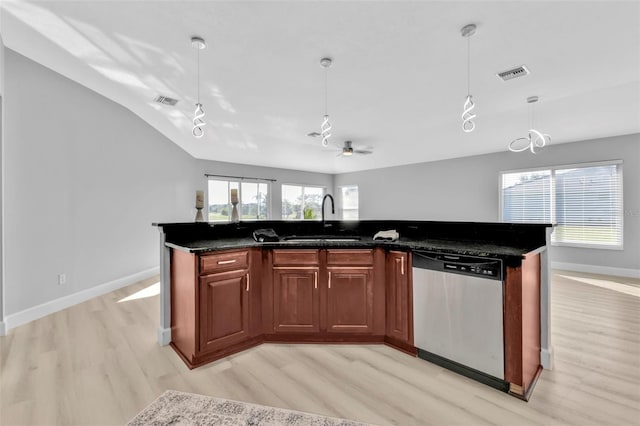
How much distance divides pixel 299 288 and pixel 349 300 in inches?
17.4

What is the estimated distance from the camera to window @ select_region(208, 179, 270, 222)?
7.18 m

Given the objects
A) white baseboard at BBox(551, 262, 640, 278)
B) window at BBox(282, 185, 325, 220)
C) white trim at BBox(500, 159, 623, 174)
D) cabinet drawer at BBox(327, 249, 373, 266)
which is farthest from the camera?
window at BBox(282, 185, 325, 220)

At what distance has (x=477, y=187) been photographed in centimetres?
666

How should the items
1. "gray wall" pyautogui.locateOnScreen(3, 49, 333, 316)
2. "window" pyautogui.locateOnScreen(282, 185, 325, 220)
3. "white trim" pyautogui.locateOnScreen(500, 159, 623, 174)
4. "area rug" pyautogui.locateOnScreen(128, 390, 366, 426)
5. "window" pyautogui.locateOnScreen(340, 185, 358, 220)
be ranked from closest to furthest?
"area rug" pyautogui.locateOnScreen(128, 390, 366, 426) → "gray wall" pyautogui.locateOnScreen(3, 49, 333, 316) → "white trim" pyautogui.locateOnScreen(500, 159, 623, 174) → "window" pyautogui.locateOnScreen(282, 185, 325, 220) → "window" pyautogui.locateOnScreen(340, 185, 358, 220)

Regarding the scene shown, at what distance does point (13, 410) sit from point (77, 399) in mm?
303

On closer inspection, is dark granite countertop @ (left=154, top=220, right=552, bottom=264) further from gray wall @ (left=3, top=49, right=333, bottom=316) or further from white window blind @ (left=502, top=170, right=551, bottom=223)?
white window blind @ (left=502, top=170, right=551, bottom=223)

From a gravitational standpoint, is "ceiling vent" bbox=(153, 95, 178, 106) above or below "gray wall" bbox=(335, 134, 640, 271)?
above

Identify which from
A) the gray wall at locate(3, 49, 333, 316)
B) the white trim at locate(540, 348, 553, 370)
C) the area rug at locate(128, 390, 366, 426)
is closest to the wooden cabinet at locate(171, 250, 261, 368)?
the area rug at locate(128, 390, 366, 426)

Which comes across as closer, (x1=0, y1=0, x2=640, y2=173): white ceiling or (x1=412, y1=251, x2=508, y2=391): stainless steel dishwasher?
(x1=412, y1=251, x2=508, y2=391): stainless steel dishwasher

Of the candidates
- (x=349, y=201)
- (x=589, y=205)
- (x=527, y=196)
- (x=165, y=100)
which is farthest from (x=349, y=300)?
(x=349, y=201)

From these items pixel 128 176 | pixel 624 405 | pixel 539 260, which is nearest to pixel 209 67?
pixel 128 176

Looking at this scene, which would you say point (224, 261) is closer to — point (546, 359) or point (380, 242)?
point (380, 242)

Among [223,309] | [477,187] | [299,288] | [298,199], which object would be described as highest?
[477,187]

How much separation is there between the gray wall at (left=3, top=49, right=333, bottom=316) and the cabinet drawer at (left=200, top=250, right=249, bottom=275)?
247cm
